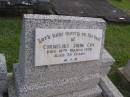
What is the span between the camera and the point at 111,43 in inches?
224

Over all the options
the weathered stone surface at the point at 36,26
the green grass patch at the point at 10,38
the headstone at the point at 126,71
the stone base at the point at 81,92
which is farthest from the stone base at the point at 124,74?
the green grass patch at the point at 10,38

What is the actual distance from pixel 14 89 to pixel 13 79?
22cm

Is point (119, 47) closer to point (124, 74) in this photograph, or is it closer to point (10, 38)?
point (124, 74)

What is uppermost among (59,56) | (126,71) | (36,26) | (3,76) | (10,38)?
(36,26)

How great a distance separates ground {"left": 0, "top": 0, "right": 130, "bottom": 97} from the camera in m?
4.37

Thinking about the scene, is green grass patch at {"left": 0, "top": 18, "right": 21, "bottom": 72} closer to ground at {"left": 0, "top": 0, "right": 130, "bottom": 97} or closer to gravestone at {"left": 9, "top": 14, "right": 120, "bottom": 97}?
ground at {"left": 0, "top": 0, "right": 130, "bottom": 97}

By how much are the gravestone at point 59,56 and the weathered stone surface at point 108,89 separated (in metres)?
0.24

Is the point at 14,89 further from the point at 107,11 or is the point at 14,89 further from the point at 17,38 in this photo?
the point at 107,11

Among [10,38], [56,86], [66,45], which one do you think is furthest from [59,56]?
[10,38]

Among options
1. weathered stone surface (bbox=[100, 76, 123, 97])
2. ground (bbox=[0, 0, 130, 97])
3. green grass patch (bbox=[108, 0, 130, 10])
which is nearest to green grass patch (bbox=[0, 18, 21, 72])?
ground (bbox=[0, 0, 130, 97])

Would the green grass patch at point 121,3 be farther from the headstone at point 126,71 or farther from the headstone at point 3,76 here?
the headstone at point 3,76

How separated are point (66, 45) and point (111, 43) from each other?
2.71m

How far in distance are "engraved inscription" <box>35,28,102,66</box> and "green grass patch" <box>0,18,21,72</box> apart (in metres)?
1.29

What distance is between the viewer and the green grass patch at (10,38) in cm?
454
